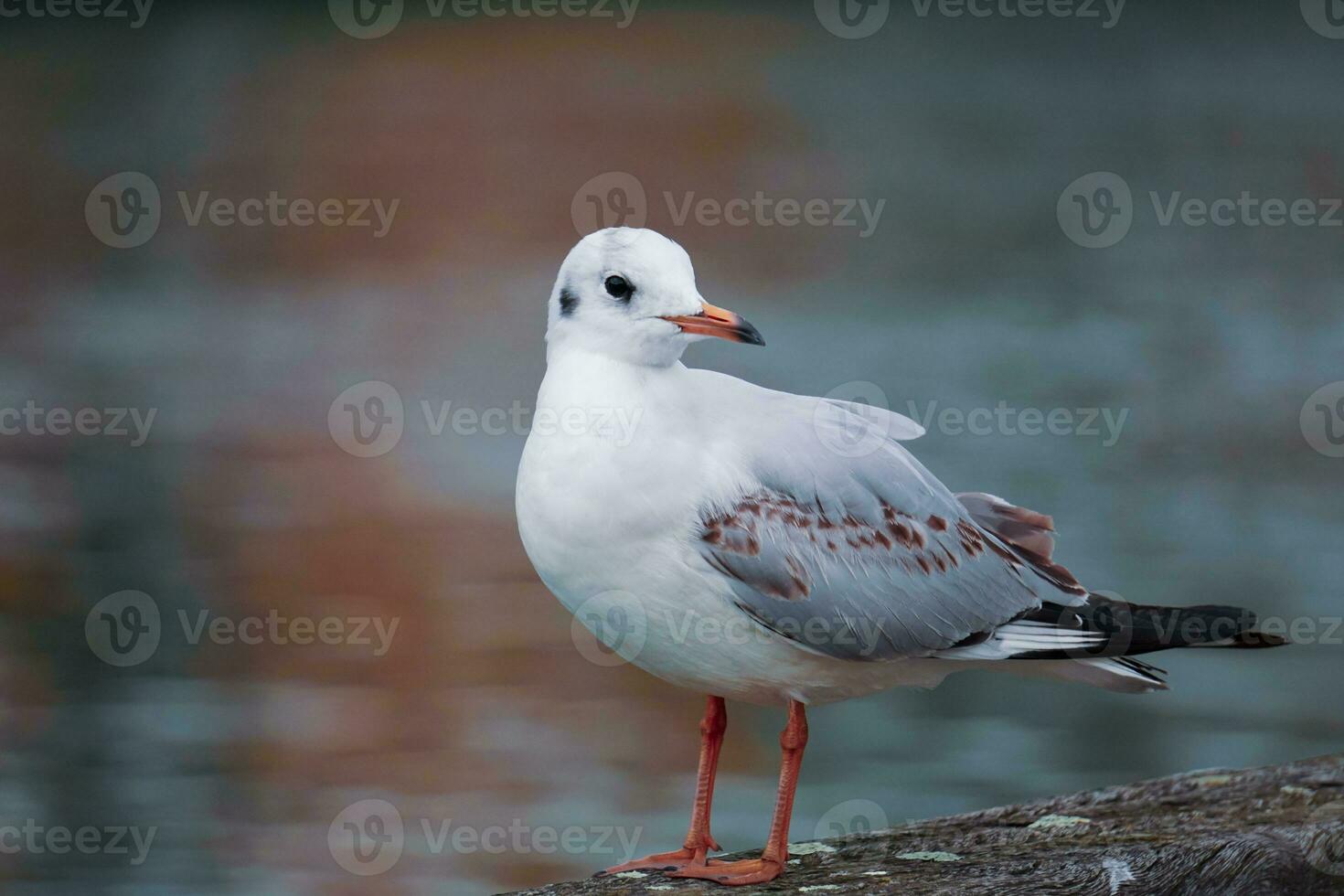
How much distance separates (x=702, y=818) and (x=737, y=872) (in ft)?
0.52

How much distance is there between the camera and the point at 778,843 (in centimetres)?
257

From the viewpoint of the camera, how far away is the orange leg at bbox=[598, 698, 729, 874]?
2.67 metres

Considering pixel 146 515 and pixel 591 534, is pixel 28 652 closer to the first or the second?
pixel 146 515

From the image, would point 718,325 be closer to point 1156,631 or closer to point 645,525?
point 645,525

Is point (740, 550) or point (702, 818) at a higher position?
point (740, 550)

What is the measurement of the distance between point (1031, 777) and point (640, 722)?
1.42 m

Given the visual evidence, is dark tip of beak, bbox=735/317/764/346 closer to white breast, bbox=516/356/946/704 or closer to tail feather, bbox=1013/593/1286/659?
white breast, bbox=516/356/946/704

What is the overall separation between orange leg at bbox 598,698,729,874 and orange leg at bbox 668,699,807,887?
34 mm

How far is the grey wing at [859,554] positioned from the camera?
2.56 meters

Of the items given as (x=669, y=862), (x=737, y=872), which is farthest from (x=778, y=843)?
(x=669, y=862)

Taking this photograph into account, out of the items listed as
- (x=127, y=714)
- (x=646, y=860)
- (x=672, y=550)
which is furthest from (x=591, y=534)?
(x=127, y=714)

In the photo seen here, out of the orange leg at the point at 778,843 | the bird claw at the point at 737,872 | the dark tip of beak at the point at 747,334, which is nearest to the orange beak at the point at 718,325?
the dark tip of beak at the point at 747,334

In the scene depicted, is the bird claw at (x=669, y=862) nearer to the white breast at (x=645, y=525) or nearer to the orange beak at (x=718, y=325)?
the white breast at (x=645, y=525)

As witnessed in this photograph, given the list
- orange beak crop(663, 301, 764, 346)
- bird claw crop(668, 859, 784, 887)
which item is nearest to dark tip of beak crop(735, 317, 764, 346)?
orange beak crop(663, 301, 764, 346)
